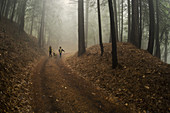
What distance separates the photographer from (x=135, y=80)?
658 cm

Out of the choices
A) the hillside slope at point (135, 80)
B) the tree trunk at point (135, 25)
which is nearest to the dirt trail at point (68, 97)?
the hillside slope at point (135, 80)

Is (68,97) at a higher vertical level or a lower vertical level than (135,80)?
lower

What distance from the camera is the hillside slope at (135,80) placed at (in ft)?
17.2

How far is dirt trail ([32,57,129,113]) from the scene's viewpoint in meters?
5.08

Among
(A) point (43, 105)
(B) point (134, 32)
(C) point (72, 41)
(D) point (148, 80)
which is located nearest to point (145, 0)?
(B) point (134, 32)

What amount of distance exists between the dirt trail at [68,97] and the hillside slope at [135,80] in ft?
2.66

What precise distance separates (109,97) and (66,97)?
96.0 inches

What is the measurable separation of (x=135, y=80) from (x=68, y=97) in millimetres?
4091

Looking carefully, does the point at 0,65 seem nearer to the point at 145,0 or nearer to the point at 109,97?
the point at 109,97

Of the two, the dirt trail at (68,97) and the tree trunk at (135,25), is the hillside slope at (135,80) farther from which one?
the tree trunk at (135,25)

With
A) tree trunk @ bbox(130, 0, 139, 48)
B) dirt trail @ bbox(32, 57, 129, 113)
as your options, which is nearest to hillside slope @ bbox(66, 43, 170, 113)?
dirt trail @ bbox(32, 57, 129, 113)

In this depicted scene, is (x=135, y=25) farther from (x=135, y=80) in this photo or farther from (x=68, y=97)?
(x=68, y=97)

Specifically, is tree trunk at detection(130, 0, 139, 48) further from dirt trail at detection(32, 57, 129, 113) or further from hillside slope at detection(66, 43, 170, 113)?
dirt trail at detection(32, 57, 129, 113)

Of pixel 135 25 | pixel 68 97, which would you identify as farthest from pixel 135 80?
pixel 135 25
